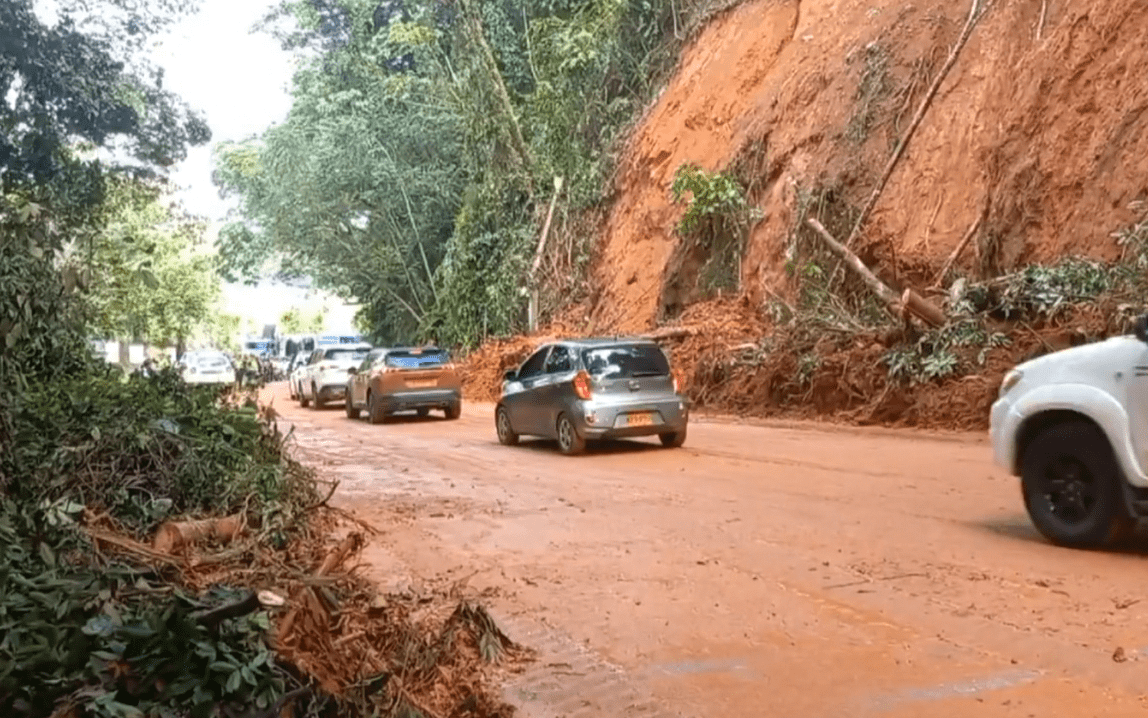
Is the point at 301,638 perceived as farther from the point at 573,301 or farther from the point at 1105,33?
the point at 573,301

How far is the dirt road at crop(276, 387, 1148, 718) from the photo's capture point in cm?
516

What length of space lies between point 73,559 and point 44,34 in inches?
522

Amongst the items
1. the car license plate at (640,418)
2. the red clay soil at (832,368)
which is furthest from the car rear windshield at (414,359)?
the car license plate at (640,418)

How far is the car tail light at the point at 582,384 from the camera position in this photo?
14.9 metres

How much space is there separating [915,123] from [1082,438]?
1609cm

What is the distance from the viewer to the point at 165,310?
146 feet

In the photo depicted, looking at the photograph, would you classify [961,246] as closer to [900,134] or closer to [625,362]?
[900,134]

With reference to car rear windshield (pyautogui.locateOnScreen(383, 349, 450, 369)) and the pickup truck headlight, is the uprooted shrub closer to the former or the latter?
the pickup truck headlight

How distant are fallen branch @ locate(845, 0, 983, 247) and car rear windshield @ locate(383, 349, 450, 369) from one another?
9041 millimetres

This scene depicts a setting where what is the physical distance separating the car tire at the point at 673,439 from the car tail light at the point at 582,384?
142 centimetres

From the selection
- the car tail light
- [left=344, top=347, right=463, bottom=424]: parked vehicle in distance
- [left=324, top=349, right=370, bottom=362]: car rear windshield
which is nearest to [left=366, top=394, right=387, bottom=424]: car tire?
[left=344, top=347, right=463, bottom=424]: parked vehicle in distance

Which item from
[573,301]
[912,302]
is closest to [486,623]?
[912,302]

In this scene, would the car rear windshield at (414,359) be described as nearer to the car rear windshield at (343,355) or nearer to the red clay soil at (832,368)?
the red clay soil at (832,368)

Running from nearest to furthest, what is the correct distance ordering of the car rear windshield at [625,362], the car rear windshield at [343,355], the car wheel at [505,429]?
the car rear windshield at [625,362] < the car wheel at [505,429] < the car rear windshield at [343,355]
